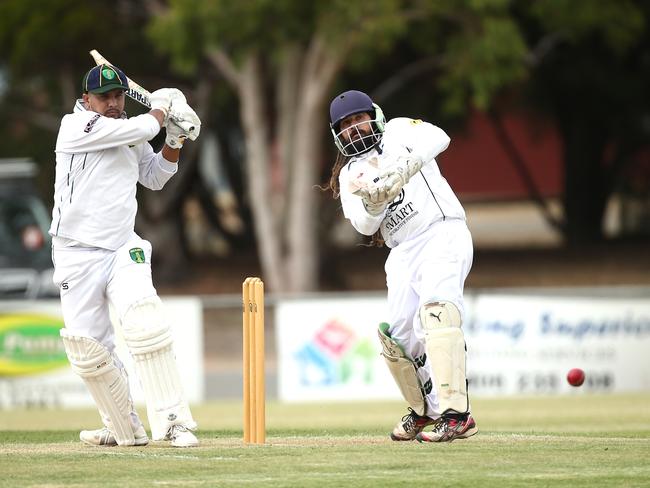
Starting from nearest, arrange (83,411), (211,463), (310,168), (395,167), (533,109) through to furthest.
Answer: (211,463) < (395,167) < (83,411) < (310,168) < (533,109)

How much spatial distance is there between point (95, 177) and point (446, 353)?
215 cm

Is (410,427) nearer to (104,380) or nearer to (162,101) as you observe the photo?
(104,380)

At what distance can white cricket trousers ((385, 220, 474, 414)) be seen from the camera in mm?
7820

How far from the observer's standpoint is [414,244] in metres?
7.98

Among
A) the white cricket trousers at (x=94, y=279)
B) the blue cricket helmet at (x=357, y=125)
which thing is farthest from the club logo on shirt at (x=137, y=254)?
the blue cricket helmet at (x=357, y=125)

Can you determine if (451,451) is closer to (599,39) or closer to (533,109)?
(599,39)

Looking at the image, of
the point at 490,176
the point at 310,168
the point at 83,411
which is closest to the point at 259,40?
the point at 310,168

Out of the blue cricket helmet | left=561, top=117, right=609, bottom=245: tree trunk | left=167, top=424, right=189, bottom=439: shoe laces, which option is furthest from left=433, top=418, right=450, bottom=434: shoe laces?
left=561, top=117, right=609, bottom=245: tree trunk

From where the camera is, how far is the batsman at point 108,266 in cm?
763

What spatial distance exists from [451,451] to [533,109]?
23995mm

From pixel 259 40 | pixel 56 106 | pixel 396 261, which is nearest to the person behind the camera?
pixel 396 261

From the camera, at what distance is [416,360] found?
27.0 ft

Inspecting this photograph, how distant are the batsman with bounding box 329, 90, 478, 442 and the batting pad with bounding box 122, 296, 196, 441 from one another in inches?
48.1

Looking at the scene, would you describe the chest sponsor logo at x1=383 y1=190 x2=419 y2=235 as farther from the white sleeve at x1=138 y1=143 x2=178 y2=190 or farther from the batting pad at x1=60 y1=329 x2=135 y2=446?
the batting pad at x1=60 y1=329 x2=135 y2=446
